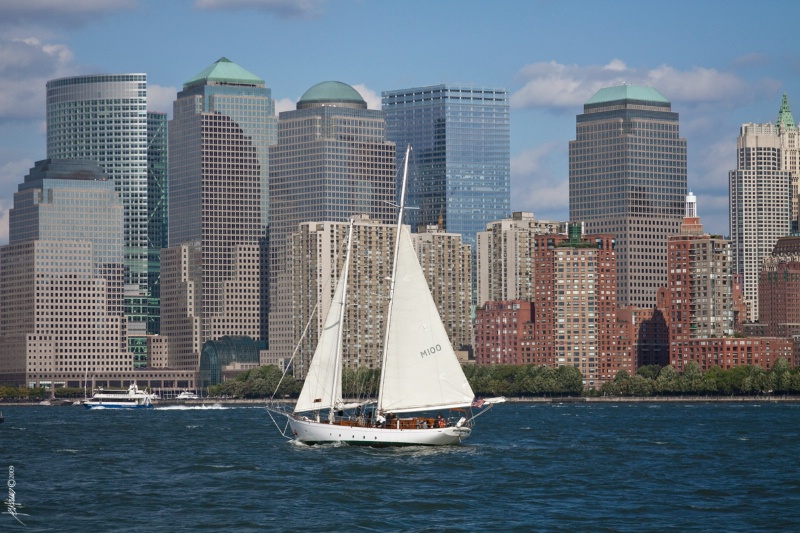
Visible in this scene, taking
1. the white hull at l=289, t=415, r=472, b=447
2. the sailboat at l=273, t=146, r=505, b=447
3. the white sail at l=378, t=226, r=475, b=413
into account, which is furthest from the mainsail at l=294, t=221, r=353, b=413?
the white sail at l=378, t=226, r=475, b=413

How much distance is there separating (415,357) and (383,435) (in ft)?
21.7

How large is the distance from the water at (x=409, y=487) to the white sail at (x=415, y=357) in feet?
13.9

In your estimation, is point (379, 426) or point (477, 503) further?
point (379, 426)

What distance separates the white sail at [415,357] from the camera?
14075 cm

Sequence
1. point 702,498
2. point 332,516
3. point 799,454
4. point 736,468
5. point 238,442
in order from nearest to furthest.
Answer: point 332,516
point 702,498
point 736,468
point 799,454
point 238,442

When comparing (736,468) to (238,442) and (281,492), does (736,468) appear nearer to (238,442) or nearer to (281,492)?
(281,492)

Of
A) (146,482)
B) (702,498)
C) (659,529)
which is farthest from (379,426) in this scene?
(659,529)

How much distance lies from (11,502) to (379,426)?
4218 centimetres

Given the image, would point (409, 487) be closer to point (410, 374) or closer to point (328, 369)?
point (410, 374)

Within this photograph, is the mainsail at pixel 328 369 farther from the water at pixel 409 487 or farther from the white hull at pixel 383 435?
the water at pixel 409 487

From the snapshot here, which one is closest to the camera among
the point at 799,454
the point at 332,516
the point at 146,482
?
the point at 332,516

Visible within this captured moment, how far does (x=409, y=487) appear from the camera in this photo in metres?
119

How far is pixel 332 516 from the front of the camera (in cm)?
10575

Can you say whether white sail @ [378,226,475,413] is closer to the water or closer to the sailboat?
the sailboat
